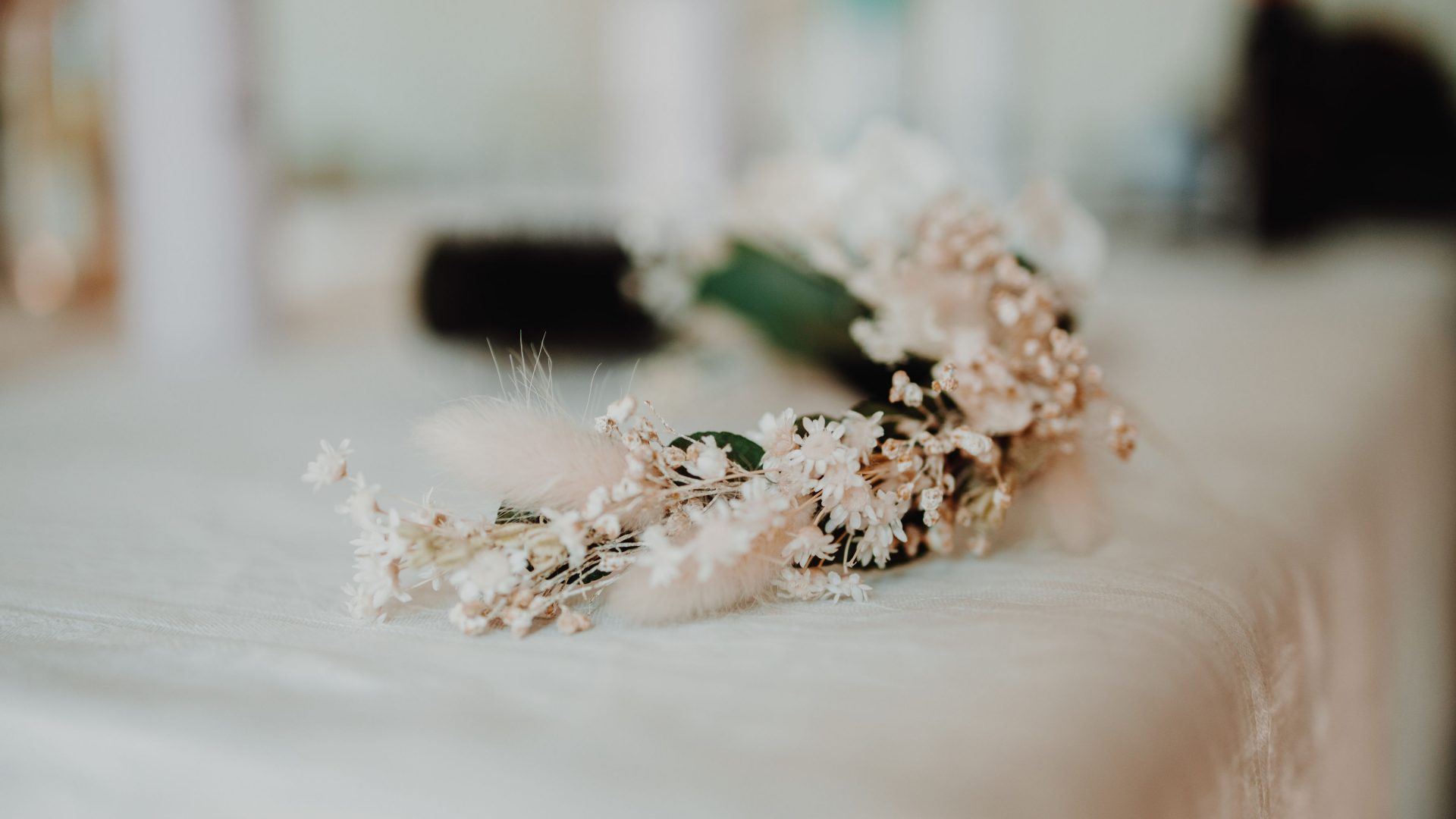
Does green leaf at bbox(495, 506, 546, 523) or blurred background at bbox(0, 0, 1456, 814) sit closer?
green leaf at bbox(495, 506, 546, 523)

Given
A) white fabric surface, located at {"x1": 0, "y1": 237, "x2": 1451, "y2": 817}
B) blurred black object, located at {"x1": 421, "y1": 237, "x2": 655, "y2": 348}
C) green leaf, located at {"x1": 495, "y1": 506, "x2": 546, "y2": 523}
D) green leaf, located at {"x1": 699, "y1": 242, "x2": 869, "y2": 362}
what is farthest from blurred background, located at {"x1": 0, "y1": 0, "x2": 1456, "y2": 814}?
green leaf, located at {"x1": 495, "y1": 506, "x2": 546, "y2": 523}

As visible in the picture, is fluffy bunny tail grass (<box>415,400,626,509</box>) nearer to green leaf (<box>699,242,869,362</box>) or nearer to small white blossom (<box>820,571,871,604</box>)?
small white blossom (<box>820,571,871,604</box>)

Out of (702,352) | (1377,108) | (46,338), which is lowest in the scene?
(46,338)

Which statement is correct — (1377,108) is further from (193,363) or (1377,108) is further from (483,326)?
(193,363)

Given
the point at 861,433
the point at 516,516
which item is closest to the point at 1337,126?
the point at 861,433

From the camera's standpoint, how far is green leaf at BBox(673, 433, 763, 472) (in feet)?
1.73

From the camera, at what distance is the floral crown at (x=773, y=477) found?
476 mm

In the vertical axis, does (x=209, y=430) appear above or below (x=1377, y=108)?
below

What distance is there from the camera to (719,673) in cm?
44

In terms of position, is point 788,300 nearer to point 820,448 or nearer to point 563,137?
point 820,448

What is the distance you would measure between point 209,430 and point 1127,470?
2.70 feet

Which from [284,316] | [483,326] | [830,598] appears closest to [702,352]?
[483,326]

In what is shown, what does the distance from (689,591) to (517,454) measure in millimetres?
96

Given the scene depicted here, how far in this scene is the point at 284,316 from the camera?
165cm
